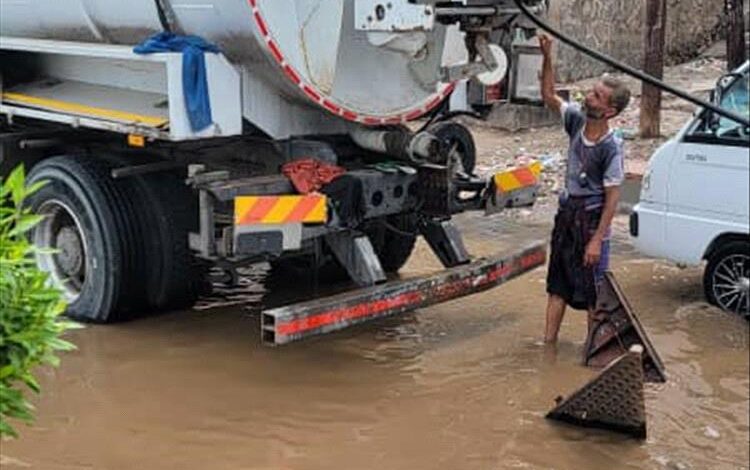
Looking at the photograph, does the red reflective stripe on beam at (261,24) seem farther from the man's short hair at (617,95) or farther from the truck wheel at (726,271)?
the truck wheel at (726,271)

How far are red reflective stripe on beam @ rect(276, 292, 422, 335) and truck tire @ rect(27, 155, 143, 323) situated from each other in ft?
4.76

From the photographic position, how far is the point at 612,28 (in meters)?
14.0

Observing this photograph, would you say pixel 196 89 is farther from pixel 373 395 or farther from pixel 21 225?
pixel 21 225

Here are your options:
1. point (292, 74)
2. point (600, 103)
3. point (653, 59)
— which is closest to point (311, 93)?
point (292, 74)

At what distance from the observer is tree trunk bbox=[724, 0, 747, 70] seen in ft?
28.6

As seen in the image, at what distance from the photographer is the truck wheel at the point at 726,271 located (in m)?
5.61

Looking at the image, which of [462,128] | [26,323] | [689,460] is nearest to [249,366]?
[462,128]

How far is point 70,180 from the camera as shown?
261 inches

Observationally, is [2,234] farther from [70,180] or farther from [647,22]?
[647,22]

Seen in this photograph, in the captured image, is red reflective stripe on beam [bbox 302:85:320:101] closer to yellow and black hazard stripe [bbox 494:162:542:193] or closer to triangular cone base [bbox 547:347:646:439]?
yellow and black hazard stripe [bbox 494:162:542:193]

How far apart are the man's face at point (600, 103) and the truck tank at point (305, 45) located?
0.89 metres

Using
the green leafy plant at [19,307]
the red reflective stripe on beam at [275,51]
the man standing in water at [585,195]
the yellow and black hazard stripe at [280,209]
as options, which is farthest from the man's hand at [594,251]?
the green leafy plant at [19,307]

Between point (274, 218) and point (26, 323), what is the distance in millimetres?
3001

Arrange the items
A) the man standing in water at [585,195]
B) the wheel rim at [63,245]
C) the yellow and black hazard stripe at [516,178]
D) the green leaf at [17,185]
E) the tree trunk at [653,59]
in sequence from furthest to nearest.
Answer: the tree trunk at [653,59], the yellow and black hazard stripe at [516,178], the wheel rim at [63,245], the man standing in water at [585,195], the green leaf at [17,185]
